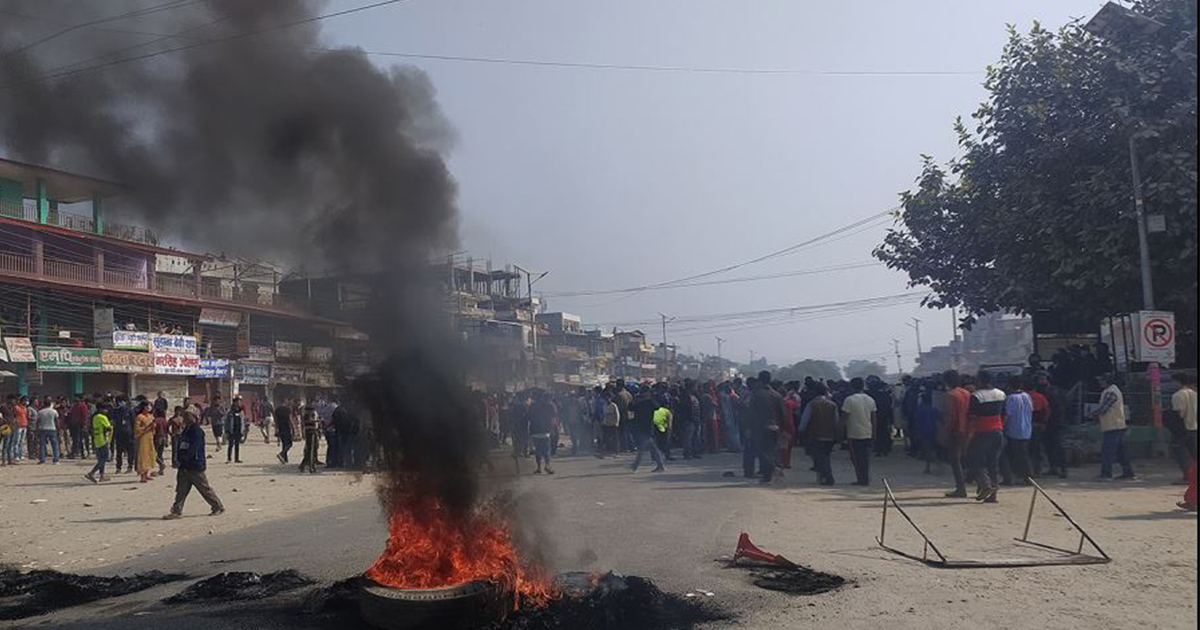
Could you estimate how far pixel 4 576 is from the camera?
8266mm

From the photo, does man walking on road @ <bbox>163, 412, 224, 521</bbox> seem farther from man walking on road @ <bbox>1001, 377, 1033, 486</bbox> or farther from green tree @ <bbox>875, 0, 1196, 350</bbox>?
green tree @ <bbox>875, 0, 1196, 350</bbox>

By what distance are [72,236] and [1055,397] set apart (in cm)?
1855

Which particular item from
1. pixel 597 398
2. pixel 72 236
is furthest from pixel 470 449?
pixel 72 236

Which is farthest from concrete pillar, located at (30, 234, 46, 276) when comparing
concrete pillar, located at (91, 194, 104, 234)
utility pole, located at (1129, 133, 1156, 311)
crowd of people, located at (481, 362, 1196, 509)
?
utility pole, located at (1129, 133, 1156, 311)

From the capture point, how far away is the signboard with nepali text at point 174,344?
29109 millimetres

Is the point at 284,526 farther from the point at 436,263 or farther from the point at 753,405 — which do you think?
the point at 753,405

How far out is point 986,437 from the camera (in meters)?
10.7

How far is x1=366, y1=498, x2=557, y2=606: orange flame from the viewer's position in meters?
6.53

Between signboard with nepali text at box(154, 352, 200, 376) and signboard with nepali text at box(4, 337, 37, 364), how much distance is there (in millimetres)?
3589

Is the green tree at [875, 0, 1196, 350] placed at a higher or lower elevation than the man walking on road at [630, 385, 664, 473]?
higher

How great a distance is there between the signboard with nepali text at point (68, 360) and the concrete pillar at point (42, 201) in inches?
583

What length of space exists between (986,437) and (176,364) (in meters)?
27.3

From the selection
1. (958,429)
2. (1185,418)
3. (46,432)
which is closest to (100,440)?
(46,432)

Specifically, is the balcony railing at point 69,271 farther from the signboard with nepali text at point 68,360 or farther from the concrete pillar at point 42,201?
the concrete pillar at point 42,201
